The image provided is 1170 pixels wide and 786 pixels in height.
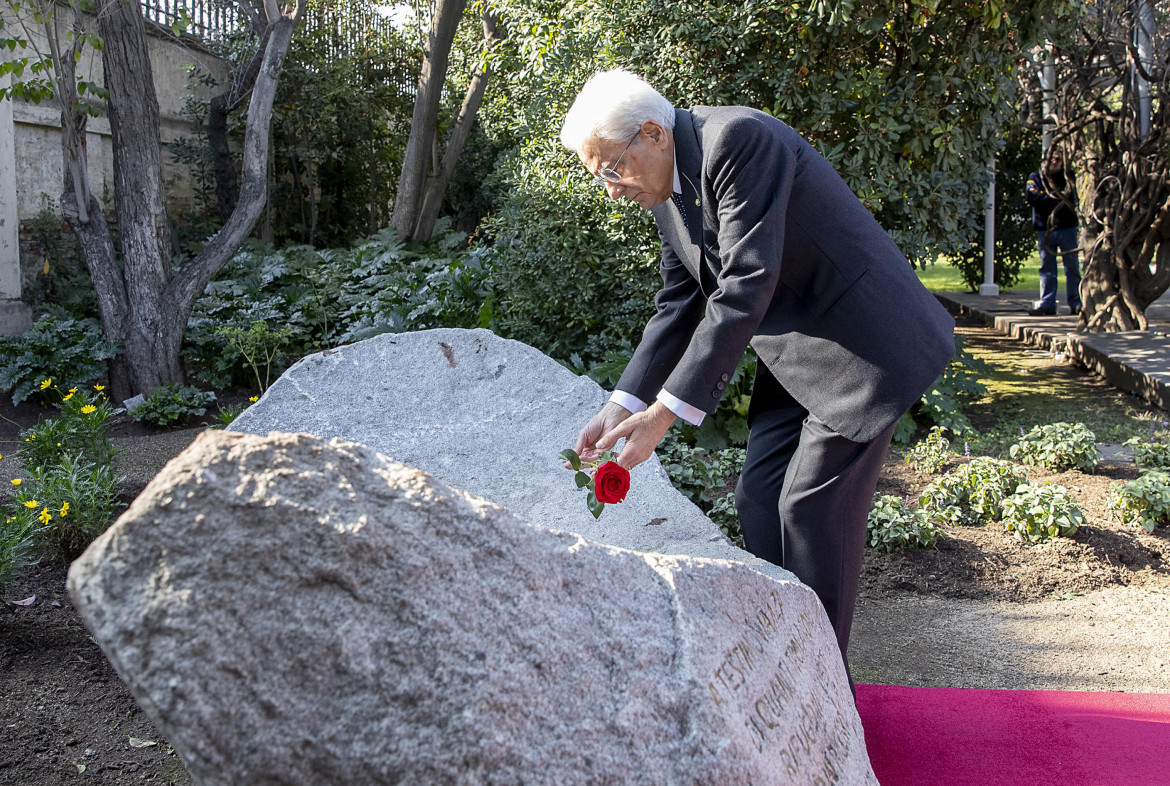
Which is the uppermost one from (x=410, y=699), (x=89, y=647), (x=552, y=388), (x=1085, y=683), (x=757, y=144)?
(x=757, y=144)

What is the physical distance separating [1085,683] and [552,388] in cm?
218

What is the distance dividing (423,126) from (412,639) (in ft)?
33.4

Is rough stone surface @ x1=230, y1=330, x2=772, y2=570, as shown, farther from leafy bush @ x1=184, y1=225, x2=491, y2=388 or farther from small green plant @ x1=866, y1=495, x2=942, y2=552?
leafy bush @ x1=184, y1=225, x2=491, y2=388

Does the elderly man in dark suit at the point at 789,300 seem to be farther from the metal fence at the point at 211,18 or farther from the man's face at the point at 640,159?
the metal fence at the point at 211,18

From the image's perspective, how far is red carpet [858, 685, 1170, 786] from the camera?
2.32 meters

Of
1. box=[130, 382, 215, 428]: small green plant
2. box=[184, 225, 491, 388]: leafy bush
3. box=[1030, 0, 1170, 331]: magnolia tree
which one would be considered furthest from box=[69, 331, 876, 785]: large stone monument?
box=[1030, 0, 1170, 331]: magnolia tree

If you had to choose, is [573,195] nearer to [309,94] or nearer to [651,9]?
[651,9]

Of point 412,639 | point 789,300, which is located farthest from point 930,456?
point 412,639

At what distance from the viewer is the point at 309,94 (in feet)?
37.9

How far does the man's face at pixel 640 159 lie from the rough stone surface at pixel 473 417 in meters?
1.24

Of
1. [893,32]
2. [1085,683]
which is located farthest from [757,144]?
[893,32]

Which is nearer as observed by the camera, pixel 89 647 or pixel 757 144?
pixel 757 144

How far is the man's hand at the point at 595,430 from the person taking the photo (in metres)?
2.38

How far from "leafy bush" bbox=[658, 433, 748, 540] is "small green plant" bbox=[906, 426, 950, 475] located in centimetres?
99
